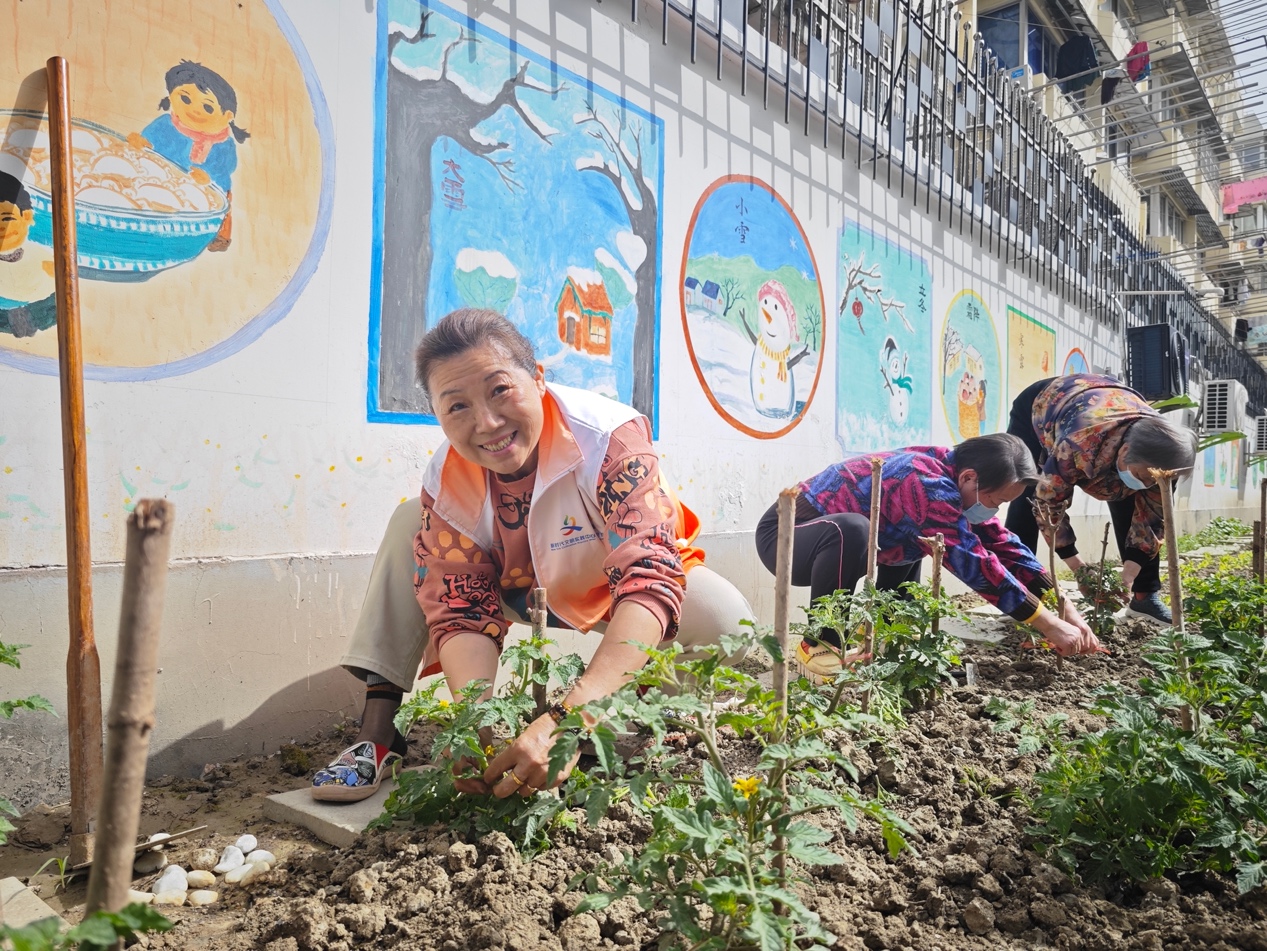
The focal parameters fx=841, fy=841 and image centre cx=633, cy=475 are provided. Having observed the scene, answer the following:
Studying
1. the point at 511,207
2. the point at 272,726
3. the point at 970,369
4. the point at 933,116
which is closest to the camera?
the point at 272,726

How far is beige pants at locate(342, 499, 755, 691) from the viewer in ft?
7.25

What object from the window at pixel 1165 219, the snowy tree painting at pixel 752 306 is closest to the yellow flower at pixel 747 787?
the snowy tree painting at pixel 752 306

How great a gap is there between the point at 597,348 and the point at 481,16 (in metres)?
1.31

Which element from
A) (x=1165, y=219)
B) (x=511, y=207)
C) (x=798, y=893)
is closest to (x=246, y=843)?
(x=798, y=893)

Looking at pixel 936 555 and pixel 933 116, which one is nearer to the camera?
pixel 936 555

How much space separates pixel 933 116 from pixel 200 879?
6592mm

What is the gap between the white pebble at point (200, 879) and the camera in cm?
176

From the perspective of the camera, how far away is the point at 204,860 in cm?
182

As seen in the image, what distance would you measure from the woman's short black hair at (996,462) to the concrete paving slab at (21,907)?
291 centimetres

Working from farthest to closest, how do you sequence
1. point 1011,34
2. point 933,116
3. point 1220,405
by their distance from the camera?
point 1220,405
point 1011,34
point 933,116

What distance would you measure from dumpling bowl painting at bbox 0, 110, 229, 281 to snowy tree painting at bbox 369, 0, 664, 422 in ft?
1.94

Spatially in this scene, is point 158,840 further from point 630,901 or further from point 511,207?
point 511,207

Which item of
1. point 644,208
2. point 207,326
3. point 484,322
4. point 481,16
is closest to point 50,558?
point 207,326

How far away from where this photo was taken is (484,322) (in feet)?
6.71
